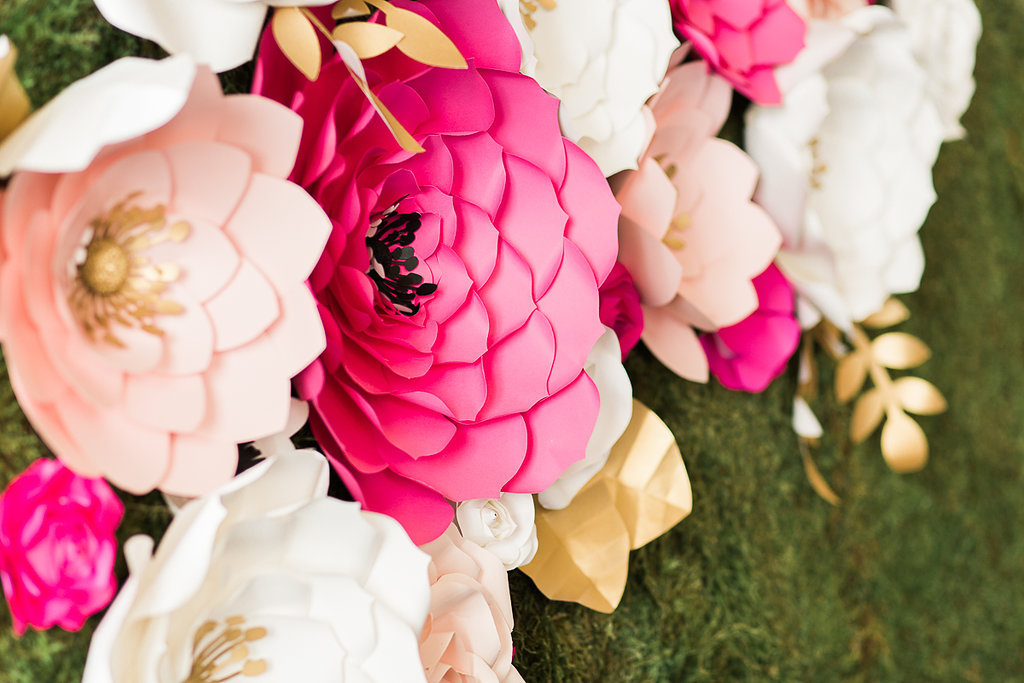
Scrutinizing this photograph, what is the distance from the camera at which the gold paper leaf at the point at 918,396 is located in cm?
56

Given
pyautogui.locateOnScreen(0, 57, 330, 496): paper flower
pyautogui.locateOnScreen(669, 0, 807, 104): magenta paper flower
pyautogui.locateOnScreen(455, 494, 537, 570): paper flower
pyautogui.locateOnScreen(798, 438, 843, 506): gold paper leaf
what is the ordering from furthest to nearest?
pyautogui.locateOnScreen(798, 438, 843, 506): gold paper leaf
pyautogui.locateOnScreen(669, 0, 807, 104): magenta paper flower
pyautogui.locateOnScreen(455, 494, 537, 570): paper flower
pyautogui.locateOnScreen(0, 57, 330, 496): paper flower

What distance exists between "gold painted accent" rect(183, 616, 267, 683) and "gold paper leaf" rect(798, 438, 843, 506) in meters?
0.38

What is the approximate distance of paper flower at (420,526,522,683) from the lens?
0.29 metres

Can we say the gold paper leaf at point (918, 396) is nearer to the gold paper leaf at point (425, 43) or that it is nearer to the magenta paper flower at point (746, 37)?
the magenta paper flower at point (746, 37)

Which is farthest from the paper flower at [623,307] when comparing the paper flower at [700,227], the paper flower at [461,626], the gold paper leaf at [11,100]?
the gold paper leaf at [11,100]

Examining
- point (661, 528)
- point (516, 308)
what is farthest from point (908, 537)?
point (516, 308)

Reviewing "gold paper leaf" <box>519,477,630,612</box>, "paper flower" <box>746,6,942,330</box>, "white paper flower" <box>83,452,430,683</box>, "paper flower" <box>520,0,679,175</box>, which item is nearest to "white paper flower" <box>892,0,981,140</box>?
"paper flower" <box>746,6,942,330</box>

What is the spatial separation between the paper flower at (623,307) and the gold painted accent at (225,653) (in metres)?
0.19

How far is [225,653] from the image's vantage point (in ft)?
0.81

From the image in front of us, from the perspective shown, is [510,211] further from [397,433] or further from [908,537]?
[908,537]

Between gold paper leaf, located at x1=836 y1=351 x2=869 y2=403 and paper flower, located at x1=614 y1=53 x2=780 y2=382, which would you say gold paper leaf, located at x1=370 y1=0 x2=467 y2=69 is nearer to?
paper flower, located at x1=614 y1=53 x2=780 y2=382

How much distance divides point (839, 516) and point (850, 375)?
95mm

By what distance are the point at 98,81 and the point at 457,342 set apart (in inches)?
5.4

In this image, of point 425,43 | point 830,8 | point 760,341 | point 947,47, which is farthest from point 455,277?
point 947,47
